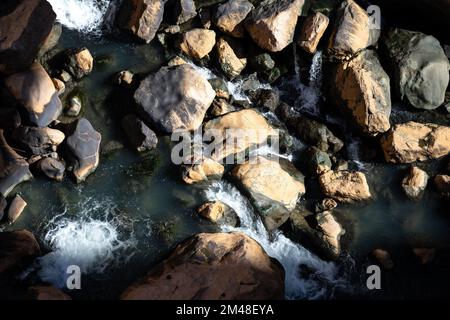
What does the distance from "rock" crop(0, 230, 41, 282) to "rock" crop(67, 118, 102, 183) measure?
0.85m

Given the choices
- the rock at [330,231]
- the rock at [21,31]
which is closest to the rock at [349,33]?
the rock at [330,231]

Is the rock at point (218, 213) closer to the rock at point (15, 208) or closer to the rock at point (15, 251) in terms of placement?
the rock at point (15, 251)

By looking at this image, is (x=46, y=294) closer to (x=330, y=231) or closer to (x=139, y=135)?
(x=139, y=135)

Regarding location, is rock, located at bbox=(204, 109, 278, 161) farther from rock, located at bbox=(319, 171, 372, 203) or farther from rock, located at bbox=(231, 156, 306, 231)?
rock, located at bbox=(319, 171, 372, 203)

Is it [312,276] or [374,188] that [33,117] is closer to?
[312,276]

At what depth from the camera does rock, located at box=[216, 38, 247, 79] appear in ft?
21.5

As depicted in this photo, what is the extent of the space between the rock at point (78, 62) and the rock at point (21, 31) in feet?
1.23

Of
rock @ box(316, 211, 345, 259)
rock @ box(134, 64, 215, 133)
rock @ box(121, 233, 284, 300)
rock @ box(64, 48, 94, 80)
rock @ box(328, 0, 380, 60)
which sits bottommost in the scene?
rock @ box(316, 211, 345, 259)

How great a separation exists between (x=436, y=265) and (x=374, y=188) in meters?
1.07

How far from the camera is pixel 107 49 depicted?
6.68 m

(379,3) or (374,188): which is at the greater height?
(379,3)

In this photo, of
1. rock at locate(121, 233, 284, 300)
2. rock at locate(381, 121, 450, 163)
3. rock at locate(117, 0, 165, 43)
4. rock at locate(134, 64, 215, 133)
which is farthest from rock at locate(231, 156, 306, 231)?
rock at locate(117, 0, 165, 43)

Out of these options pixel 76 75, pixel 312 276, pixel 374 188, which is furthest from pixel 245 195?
pixel 76 75

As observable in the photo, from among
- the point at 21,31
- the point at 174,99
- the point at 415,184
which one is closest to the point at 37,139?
the point at 21,31
